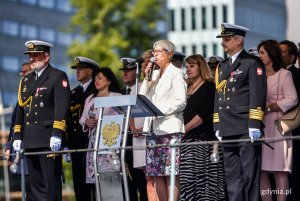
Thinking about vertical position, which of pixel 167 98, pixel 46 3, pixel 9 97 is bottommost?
pixel 167 98

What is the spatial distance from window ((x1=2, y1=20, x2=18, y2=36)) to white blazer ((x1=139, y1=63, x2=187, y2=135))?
232ft

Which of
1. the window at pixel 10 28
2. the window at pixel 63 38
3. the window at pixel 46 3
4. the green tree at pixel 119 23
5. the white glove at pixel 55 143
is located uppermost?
the window at pixel 46 3

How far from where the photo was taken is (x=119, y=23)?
62062 millimetres

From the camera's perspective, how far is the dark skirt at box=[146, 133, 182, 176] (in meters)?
12.3

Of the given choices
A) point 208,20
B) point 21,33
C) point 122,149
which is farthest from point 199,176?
point 21,33

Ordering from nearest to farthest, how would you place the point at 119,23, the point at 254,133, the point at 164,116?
the point at 254,133 → the point at 164,116 → the point at 119,23

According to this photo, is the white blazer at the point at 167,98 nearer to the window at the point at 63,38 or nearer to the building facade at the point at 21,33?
the building facade at the point at 21,33

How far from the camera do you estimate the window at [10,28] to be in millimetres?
82438

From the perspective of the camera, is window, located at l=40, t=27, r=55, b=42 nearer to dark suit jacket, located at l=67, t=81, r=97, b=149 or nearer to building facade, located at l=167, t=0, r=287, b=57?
building facade, located at l=167, t=0, r=287, b=57

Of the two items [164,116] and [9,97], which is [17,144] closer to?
[164,116]

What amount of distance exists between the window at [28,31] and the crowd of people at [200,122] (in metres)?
70.1

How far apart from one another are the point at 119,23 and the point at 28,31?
74.8 feet

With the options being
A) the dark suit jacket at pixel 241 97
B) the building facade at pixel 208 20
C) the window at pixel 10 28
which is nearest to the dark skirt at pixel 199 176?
the dark suit jacket at pixel 241 97

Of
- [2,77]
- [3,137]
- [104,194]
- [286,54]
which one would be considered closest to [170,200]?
[104,194]
